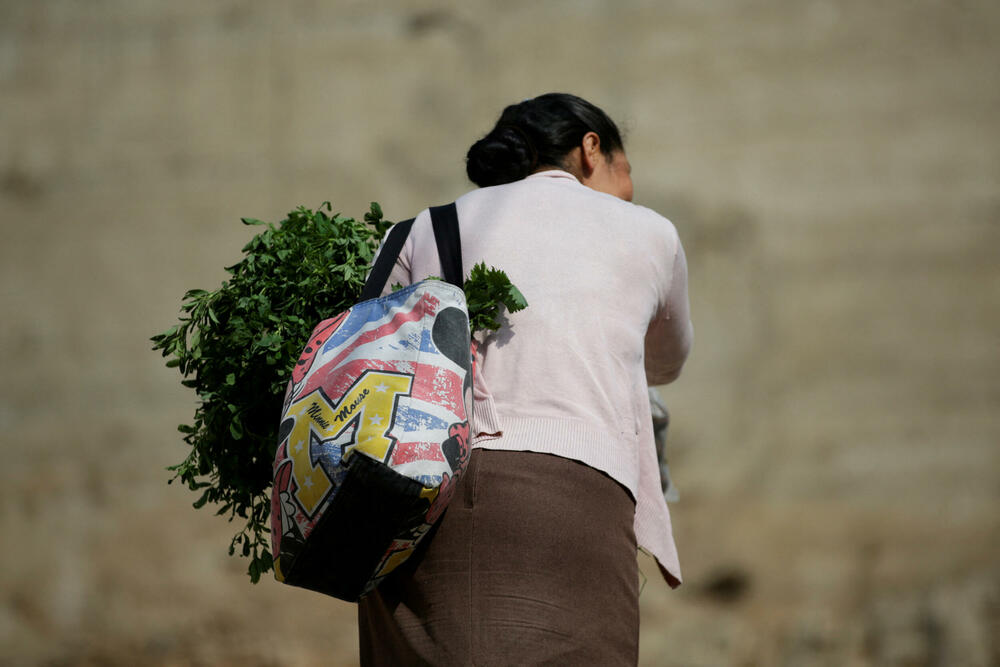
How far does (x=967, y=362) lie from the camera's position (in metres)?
5.62

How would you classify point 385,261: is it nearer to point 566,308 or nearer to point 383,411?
point 566,308

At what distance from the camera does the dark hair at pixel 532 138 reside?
2.04 m

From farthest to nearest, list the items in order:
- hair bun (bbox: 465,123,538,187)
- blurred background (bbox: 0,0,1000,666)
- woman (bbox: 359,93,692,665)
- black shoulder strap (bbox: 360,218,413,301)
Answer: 1. blurred background (bbox: 0,0,1000,666)
2. hair bun (bbox: 465,123,538,187)
3. black shoulder strap (bbox: 360,218,413,301)
4. woman (bbox: 359,93,692,665)

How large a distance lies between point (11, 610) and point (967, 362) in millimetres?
5475

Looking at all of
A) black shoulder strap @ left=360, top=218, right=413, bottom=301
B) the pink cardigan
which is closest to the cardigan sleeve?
the pink cardigan

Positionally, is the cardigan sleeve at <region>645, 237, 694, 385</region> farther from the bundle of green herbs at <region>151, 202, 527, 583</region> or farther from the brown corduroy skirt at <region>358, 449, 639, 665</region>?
the bundle of green herbs at <region>151, 202, 527, 583</region>

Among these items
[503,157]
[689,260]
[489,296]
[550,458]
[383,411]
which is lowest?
[689,260]

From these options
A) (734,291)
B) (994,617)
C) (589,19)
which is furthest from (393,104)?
(994,617)

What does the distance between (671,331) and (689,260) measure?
396 cm

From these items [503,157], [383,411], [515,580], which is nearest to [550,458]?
[515,580]

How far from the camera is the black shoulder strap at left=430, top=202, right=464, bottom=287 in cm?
177

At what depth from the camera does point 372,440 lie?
1.43 metres

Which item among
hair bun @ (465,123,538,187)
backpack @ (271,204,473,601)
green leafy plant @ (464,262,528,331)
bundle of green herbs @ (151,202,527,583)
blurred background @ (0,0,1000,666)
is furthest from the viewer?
blurred background @ (0,0,1000,666)

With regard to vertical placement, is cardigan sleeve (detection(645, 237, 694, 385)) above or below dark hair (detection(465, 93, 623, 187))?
below
